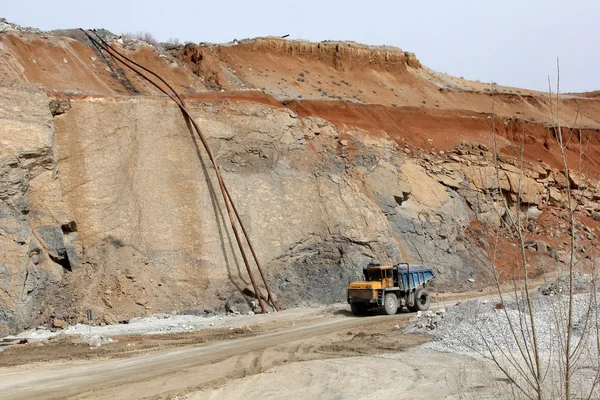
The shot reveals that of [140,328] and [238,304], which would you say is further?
[238,304]

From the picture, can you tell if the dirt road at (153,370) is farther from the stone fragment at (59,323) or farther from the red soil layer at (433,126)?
the red soil layer at (433,126)

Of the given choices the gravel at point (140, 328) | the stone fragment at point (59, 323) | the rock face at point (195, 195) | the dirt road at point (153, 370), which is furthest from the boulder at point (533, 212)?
the stone fragment at point (59, 323)

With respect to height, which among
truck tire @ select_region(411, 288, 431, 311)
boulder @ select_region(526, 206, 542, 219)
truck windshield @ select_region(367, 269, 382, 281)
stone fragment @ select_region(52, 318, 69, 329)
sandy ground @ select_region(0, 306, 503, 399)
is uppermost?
boulder @ select_region(526, 206, 542, 219)

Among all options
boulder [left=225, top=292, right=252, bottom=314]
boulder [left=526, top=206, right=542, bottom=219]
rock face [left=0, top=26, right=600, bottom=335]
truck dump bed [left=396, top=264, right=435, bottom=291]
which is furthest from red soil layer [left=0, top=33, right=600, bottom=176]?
boulder [left=225, top=292, right=252, bottom=314]

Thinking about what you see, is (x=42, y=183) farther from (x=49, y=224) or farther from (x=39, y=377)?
(x=39, y=377)

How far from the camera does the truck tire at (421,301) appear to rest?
2122cm

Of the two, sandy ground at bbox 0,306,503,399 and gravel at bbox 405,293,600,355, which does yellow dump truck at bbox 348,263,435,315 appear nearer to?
sandy ground at bbox 0,306,503,399

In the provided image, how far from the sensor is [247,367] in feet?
41.2

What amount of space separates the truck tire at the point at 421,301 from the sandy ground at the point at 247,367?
2.97 metres

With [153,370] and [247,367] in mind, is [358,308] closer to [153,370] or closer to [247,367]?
[247,367]

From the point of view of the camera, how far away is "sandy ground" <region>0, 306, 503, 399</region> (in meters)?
10.2

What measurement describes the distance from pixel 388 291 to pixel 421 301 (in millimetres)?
1655

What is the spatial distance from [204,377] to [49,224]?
11.9m

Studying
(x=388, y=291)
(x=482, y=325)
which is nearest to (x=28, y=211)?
(x=388, y=291)
